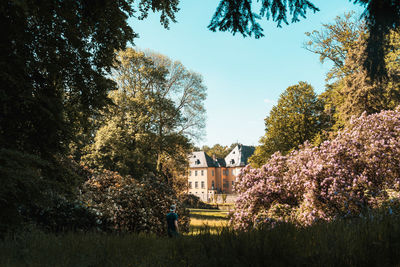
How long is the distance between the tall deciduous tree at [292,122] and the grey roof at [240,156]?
140ft

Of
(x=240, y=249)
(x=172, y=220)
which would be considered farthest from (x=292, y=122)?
(x=240, y=249)

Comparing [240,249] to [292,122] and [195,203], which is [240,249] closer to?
[292,122]

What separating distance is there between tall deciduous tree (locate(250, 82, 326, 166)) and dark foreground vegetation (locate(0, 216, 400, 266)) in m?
23.2

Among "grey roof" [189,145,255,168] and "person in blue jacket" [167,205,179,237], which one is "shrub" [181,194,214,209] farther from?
"person in blue jacket" [167,205,179,237]

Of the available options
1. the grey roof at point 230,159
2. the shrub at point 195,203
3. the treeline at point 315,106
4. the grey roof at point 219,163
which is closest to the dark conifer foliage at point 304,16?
the treeline at point 315,106

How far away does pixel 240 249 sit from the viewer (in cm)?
366

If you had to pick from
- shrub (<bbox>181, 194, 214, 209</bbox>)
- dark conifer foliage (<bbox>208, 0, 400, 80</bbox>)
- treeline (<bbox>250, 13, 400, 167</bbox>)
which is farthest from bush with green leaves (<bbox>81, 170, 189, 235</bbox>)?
shrub (<bbox>181, 194, 214, 209</bbox>)

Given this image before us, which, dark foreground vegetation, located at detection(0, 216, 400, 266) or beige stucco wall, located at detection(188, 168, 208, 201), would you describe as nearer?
dark foreground vegetation, located at detection(0, 216, 400, 266)

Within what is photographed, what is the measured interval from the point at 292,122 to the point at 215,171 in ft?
158

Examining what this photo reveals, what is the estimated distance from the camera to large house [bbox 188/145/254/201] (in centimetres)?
7150

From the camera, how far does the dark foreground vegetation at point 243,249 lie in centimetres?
337

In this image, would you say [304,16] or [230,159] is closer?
[304,16]

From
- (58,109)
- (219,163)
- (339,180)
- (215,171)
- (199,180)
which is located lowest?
(339,180)

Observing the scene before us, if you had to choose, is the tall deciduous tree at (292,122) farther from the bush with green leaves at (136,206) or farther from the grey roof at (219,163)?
the grey roof at (219,163)
